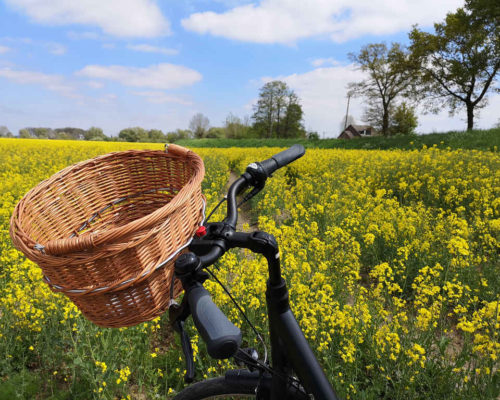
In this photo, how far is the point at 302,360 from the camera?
91 cm

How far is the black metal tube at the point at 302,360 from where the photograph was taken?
2.95ft

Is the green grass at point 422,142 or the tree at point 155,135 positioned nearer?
the green grass at point 422,142

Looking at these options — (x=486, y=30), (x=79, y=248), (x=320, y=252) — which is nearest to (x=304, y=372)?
(x=79, y=248)

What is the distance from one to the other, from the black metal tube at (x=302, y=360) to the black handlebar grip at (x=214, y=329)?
0.94 feet

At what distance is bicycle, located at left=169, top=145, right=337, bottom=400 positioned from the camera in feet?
2.31

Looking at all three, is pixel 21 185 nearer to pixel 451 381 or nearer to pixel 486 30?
pixel 451 381

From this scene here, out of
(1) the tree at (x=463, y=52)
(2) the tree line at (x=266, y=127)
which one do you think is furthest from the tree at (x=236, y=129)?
(1) the tree at (x=463, y=52)

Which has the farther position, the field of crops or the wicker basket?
the field of crops

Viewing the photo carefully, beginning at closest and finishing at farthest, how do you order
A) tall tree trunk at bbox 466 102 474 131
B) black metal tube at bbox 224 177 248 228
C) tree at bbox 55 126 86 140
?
1. black metal tube at bbox 224 177 248 228
2. tall tree trunk at bbox 466 102 474 131
3. tree at bbox 55 126 86 140

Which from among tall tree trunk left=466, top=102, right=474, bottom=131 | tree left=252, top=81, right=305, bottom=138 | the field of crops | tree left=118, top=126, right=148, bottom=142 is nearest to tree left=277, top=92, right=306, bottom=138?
tree left=252, top=81, right=305, bottom=138

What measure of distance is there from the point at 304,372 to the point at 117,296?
62cm

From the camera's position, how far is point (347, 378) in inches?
91.4

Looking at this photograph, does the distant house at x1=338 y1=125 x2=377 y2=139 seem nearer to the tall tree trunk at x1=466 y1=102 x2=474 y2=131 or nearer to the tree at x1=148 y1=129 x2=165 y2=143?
the tree at x1=148 y1=129 x2=165 y2=143

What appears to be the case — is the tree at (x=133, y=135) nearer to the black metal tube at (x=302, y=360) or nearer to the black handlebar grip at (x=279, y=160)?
the black handlebar grip at (x=279, y=160)
